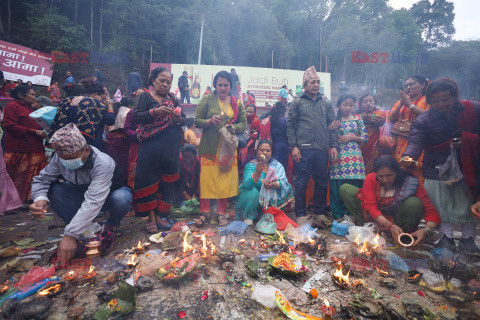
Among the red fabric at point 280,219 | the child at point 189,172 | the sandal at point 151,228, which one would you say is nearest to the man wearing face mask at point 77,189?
the sandal at point 151,228

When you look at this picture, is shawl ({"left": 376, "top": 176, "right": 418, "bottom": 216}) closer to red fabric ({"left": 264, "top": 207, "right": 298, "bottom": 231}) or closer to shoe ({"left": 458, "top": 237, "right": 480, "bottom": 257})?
shoe ({"left": 458, "top": 237, "right": 480, "bottom": 257})

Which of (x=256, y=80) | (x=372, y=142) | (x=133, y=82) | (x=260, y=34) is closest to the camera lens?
(x=372, y=142)

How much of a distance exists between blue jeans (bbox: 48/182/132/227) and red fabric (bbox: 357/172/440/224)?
3.19m

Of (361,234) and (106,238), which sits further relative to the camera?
(361,234)

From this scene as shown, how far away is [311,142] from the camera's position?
420 cm

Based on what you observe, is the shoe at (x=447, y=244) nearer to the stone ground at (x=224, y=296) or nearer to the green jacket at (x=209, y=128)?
the stone ground at (x=224, y=296)

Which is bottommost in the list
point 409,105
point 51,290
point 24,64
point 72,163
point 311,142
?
point 51,290

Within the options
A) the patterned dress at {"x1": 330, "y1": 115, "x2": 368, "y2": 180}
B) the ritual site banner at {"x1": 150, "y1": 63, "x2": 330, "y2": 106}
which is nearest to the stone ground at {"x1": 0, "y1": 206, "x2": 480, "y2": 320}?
the patterned dress at {"x1": 330, "y1": 115, "x2": 368, "y2": 180}

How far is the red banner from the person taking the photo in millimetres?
15641

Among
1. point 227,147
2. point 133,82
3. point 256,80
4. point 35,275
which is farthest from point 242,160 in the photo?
point 256,80

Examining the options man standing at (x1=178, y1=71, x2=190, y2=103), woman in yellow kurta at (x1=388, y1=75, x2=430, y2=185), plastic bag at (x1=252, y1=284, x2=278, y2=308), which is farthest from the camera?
man standing at (x1=178, y1=71, x2=190, y2=103)

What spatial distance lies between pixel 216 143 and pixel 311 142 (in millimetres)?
1610

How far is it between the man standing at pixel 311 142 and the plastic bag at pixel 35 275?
10.9 feet

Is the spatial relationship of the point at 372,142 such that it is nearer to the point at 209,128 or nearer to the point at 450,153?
the point at 450,153
